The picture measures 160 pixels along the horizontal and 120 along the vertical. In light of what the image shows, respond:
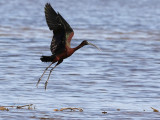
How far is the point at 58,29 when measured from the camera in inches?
437

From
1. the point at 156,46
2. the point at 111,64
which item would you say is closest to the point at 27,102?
the point at 111,64

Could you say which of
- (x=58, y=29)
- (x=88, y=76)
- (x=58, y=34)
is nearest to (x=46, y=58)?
(x=58, y=34)

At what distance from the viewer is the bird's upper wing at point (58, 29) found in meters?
10.9

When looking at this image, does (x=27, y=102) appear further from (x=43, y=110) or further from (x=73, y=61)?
(x=73, y=61)

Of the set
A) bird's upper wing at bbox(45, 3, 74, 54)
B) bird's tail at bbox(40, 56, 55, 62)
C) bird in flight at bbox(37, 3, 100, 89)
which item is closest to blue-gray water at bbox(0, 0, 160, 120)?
bird's tail at bbox(40, 56, 55, 62)

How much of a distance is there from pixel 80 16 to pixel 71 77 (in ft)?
77.6

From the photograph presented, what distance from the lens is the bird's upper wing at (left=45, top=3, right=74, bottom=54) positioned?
10.9 metres

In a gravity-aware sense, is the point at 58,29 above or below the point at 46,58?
above

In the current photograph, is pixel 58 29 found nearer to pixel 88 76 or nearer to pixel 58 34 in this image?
pixel 58 34

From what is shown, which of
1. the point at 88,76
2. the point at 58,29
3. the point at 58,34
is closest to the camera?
the point at 58,29

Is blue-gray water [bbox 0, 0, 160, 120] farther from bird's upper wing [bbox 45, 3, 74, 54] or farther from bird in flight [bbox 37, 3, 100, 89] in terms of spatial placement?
bird's upper wing [bbox 45, 3, 74, 54]

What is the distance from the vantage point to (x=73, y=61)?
17109 mm

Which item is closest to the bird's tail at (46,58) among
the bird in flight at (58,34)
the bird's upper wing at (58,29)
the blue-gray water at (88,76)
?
the bird in flight at (58,34)

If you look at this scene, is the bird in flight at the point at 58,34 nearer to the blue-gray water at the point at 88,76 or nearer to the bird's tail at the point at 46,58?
the bird's tail at the point at 46,58
